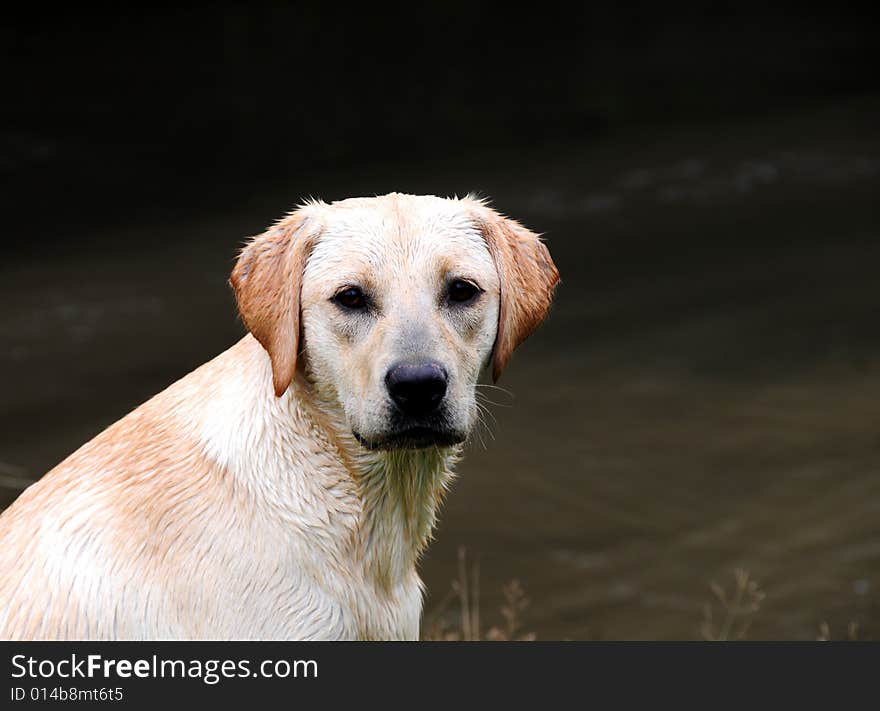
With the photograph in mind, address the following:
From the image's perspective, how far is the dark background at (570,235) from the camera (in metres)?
7.98

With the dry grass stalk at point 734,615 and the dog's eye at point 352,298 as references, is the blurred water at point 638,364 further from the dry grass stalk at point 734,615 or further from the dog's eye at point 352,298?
the dog's eye at point 352,298

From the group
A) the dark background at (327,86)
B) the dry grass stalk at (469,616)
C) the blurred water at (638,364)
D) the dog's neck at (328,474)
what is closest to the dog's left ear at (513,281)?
the dog's neck at (328,474)

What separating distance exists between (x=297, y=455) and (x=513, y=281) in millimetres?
784

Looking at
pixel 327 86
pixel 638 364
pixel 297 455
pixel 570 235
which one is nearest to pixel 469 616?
pixel 638 364

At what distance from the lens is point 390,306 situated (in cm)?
353

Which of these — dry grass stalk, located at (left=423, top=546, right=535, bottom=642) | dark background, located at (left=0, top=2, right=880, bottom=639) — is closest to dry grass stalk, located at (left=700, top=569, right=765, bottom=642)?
dark background, located at (left=0, top=2, right=880, bottom=639)

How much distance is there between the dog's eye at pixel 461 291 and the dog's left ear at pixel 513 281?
0.12 m

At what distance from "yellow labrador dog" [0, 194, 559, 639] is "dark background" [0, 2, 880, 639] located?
3.21 metres

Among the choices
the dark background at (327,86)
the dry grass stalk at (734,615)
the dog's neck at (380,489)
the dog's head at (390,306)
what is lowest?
the dog's neck at (380,489)

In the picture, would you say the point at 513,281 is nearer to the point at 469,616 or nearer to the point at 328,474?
the point at 328,474

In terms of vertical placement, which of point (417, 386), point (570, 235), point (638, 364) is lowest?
point (417, 386)

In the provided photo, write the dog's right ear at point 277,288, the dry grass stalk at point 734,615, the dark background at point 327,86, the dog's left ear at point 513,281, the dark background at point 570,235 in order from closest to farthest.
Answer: the dog's right ear at point 277,288
the dog's left ear at point 513,281
the dry grass stalk at point 734,615
the dark background at point 570,235
the dark background at point 327,86

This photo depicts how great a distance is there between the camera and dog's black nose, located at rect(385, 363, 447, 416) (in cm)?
341

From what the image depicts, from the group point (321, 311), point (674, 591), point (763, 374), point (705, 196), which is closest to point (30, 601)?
point (321, 311)
